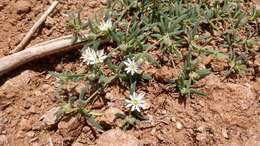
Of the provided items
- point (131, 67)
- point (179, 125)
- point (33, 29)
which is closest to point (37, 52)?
point (33, 29)

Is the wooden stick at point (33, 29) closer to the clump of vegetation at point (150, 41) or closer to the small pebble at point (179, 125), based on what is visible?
the clump of vegetation at point (150, 41)

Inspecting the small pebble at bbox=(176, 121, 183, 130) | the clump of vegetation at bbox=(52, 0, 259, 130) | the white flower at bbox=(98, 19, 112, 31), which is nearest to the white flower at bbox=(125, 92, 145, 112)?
the clump of vegetation at bbox=(52, 0, 259, 130)

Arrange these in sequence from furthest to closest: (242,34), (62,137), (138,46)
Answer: (242,34) → (138,46) → (62,137)

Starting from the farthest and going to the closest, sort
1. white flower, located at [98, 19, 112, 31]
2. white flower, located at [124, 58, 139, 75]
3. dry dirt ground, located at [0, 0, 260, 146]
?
white flower, located at [98, 19, 112, 31] → white flower, located at [124, 58, 139, 75] → dry dirt ground, located at [0, 0, 260, 146]

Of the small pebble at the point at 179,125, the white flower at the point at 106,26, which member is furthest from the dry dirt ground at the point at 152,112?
the white flower at the point at 106,26

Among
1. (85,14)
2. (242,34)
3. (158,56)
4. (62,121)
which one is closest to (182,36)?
(158,56)

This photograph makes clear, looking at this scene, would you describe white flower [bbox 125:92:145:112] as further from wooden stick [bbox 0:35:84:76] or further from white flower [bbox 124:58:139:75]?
wooden stick [bbox 0:35:84:76]

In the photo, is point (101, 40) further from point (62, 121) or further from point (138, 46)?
point (62, 121)
